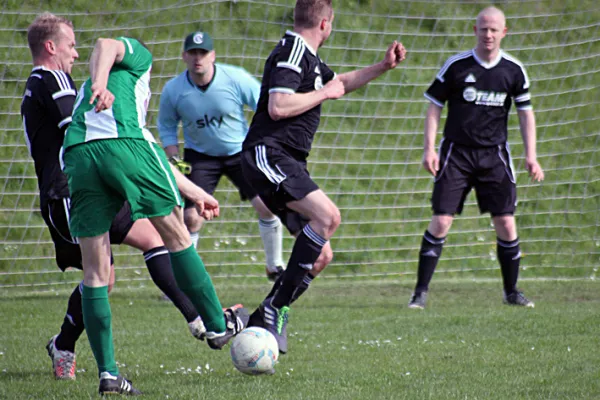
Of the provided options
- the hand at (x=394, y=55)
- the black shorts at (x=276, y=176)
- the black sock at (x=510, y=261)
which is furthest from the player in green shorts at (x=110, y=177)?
the black sock at (x=510, y=261)

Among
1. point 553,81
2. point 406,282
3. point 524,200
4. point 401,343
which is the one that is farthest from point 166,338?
point 553,81

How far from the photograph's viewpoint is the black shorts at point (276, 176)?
17.5 ft

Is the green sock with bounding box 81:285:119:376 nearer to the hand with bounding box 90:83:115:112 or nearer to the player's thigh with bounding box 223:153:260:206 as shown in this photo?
the hand with bounding box 90:83:115:112

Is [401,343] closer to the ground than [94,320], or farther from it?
closer to the ground

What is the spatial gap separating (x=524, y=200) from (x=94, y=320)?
7.59m

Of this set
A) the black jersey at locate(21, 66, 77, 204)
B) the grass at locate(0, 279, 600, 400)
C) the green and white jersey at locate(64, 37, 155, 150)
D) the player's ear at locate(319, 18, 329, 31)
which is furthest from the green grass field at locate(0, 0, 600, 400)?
the player's ear at locate(319, 18, 329, 31)

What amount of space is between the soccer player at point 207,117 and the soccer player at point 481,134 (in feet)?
5.86

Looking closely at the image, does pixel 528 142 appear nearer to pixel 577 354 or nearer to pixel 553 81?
pixel 577 354

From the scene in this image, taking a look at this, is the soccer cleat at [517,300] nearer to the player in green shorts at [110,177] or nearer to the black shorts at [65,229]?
the black shorts at [65,229]

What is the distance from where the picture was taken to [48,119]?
491 centimetres

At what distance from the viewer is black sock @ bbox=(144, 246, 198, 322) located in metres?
5.02

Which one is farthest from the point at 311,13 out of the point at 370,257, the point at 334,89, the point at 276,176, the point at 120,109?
the point at 370,257

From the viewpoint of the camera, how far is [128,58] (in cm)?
431

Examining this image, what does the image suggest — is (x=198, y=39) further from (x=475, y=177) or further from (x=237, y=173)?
(x=475, y=177)
